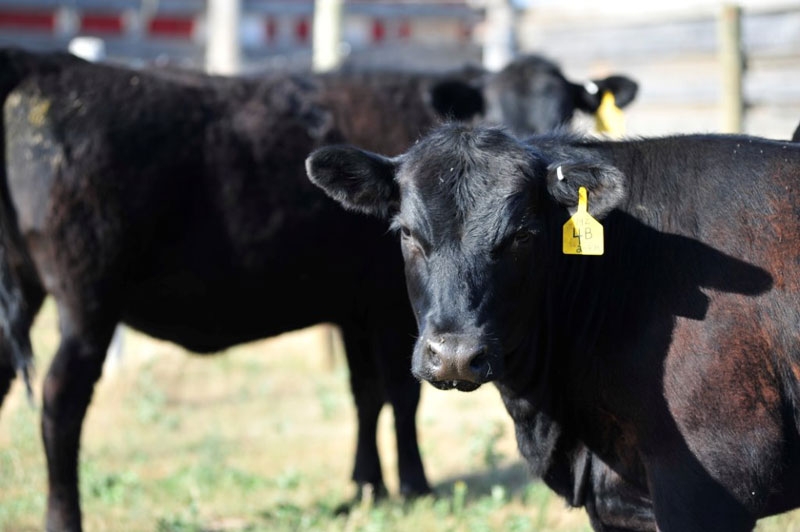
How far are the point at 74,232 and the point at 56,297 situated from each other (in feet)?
1.15

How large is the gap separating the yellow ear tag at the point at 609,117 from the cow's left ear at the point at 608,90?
4 cm

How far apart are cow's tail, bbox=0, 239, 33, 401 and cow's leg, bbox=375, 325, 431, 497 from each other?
201 cm

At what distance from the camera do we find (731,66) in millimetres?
8039

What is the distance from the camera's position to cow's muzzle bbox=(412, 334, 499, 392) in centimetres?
370

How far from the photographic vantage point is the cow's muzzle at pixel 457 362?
370 centimetres

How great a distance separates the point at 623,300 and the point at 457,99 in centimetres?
341

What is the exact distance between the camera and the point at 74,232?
5.55 meters

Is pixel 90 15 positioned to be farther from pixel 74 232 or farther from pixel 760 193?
pixel 760 193

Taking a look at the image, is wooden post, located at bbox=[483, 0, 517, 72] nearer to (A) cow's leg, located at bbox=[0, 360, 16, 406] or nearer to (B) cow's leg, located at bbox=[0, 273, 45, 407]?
(B) cow's leg, located at bbox=[0, 273, 45, 407]

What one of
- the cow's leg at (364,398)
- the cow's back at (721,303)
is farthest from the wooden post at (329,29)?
the cow's back at (721,303)

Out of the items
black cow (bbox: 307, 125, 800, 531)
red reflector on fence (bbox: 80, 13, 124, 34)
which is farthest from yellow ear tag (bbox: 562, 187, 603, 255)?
red reflector on fence (bbox: 80, 13, 124, 34)

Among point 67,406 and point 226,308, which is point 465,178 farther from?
point 67,406

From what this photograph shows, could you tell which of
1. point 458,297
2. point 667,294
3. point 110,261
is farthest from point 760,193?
point 110,261

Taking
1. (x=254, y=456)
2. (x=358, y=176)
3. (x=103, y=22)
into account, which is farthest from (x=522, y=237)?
(x=103, y=22)
